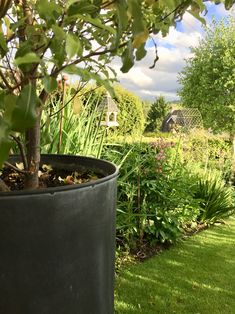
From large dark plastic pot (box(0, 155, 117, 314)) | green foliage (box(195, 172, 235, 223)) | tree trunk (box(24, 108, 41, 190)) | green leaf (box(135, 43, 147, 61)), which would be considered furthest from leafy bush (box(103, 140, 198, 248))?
green leaf (box(135, 43, 147, 61))

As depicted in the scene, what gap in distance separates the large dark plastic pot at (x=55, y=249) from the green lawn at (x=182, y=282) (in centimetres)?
175

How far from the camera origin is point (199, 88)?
16984 millimetres

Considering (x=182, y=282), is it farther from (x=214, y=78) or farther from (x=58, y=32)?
(x=214, y=78)

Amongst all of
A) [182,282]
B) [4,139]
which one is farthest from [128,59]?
[182,282]

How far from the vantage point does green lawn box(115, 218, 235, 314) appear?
118 inches

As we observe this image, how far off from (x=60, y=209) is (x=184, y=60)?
17941mm

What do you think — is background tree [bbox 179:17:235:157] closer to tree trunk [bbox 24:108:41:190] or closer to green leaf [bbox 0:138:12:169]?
tree trunk [bbox 24:108:41:190]

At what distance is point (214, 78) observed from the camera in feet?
54.6

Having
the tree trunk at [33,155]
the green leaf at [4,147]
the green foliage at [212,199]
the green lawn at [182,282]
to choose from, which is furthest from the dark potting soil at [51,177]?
the green foliage at [212,199]

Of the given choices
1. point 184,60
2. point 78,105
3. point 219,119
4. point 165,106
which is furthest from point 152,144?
point 165,106

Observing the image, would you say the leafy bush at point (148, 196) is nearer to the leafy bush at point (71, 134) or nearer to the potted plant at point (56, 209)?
the leafy bush at point (71, 134)

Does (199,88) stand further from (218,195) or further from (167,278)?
(167,278)

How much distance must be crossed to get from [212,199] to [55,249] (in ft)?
14.9

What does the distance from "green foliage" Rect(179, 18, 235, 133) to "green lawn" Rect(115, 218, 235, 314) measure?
38.8 feet
